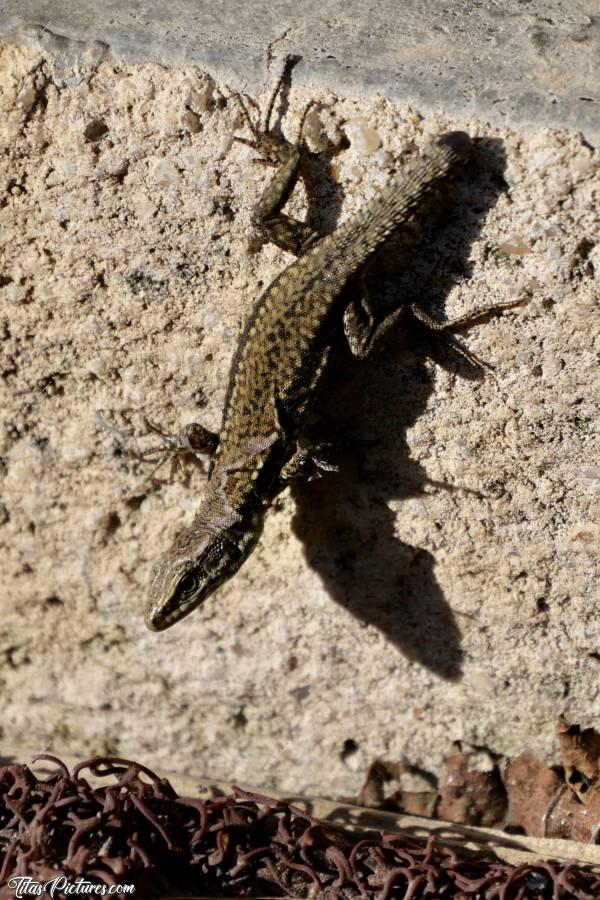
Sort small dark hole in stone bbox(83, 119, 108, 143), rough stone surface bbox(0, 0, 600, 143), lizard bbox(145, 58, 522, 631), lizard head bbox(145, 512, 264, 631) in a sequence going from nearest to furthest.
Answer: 1. rough stone surface bbox(0, 0, 600, 143)
2. lizard bbox(145, 58, 522, 631)
3. small dark hole in stone bbox(83, 119, 108, 143)
4. lizard head bbox(145, 512, 264, 631)

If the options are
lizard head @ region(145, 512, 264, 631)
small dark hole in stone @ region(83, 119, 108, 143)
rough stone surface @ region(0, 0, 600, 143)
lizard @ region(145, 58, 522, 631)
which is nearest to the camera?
rough stone surface @ region(0, 0, 600, 143)

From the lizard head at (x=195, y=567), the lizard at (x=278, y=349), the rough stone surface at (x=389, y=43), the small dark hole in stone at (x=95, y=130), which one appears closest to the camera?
the rough stone surface at (x=389, y=43)

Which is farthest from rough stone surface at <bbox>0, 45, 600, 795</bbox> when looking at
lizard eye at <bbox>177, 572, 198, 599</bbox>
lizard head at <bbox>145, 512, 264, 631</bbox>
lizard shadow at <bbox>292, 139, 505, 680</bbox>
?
lizard eye at <bbox>177, 572, 198, 599</bbox>

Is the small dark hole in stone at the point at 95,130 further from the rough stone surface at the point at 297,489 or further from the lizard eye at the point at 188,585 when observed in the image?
A: the lizard eye at the point at 188,585

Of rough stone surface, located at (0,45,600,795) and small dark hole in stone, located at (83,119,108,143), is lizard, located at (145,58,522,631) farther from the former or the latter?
small dark hole in stone, located at (83,119,108,143)

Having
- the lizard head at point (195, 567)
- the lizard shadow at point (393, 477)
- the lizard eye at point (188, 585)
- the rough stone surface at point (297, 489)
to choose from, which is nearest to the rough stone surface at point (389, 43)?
the rough stone surface at point (297, 489)

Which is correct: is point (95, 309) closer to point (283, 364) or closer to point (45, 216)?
point (45, 216)

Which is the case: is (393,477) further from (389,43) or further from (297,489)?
(389,43)

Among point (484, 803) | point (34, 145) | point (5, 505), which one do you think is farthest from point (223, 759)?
point (34, 145)
